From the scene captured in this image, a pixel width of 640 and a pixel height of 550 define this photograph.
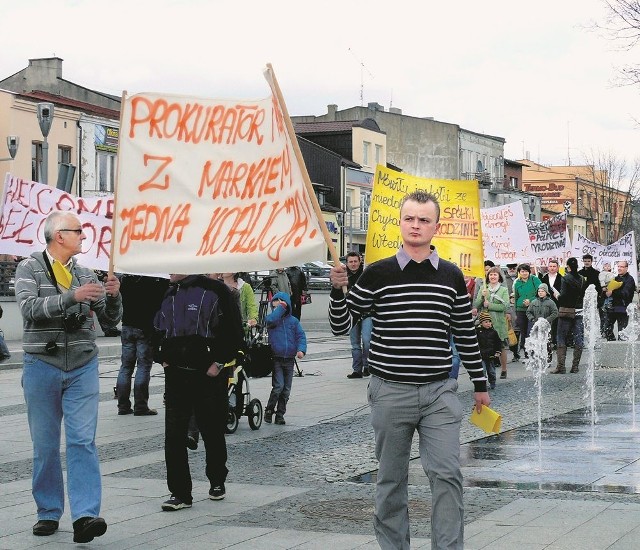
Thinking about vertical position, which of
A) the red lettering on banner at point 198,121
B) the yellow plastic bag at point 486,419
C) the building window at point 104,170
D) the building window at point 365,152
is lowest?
the yellow plastic bag at point 486,419

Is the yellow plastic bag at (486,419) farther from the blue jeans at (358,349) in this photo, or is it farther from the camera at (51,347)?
the blue jeans at (358,349)

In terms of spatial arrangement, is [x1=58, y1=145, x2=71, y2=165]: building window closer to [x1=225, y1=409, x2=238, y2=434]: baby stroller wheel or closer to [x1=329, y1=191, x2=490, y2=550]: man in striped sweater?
[x1=225, y1=409, x2=238, y2=434]: baby stroller wheel

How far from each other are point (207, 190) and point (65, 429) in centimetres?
176

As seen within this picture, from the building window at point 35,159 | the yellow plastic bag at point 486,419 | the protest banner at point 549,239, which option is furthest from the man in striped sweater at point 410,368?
the building window at point 35,159

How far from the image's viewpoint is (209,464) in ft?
28.2

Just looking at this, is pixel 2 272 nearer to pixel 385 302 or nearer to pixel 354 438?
pixel 354 438

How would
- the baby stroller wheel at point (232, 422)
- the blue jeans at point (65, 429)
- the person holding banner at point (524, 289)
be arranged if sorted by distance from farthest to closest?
the person holding banner at point (524, 289), the baby stroller wheel at point (232, 422), the blue jeans at point (65, 429)

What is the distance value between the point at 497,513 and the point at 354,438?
13.5ft

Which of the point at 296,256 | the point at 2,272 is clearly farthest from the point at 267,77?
the point at 2,272

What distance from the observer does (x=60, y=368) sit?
287 inches

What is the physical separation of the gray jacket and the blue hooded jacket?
543cm

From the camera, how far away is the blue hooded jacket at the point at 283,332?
42.2ft

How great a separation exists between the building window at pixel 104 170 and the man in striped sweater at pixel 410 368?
44.4m

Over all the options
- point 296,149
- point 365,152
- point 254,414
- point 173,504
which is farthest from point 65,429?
point 365,152
